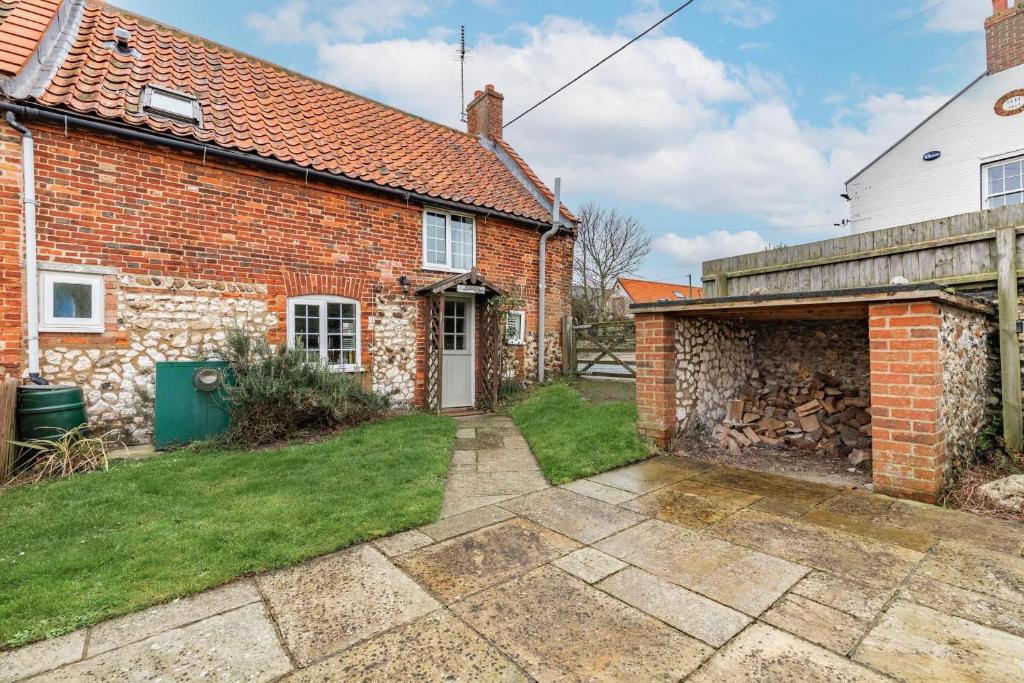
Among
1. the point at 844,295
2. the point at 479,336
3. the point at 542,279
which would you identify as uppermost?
the point at 542,279

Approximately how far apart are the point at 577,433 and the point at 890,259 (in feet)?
14.1

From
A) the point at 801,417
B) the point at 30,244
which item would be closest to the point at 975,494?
the point at 801,417

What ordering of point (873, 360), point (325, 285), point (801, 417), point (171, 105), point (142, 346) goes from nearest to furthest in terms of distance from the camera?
point (873, 360) < point (801, 417) < point (142, 346) < point (171, 105) < point (325, 285)

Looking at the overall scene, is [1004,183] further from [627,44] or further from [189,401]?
[189,401]

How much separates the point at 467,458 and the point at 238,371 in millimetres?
3556

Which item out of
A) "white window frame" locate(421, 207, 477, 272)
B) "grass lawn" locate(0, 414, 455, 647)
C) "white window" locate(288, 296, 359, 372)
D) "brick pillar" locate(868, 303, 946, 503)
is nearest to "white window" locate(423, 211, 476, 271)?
"white window frame" locate(421, 207, 477, 272)

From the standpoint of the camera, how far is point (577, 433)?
6.39m

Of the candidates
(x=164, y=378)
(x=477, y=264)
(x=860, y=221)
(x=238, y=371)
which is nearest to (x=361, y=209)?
(x=477, y=264)

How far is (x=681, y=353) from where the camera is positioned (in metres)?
5.92

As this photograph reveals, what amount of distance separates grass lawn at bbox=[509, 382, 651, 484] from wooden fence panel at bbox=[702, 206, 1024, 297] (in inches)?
108

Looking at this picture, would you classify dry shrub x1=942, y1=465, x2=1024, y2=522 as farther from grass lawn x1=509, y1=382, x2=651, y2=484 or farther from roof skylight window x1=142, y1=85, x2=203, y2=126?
roof skylight window x1=142, y1=85, x2=203, y2=126

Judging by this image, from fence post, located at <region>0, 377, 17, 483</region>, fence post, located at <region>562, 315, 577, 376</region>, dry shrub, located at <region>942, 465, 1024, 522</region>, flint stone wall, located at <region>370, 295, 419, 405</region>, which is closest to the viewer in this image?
dry shrub, located at <region>942, 465, 1024, 522</region>

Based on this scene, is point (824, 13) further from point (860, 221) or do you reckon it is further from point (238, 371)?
point (238, 371)

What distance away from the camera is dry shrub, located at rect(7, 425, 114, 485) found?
4.93m
